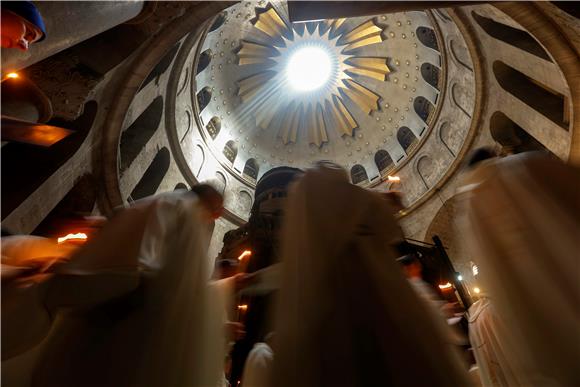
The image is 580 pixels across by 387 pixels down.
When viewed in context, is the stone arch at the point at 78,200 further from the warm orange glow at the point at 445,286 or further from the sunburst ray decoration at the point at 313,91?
the warm orange glow at the point at 445,286

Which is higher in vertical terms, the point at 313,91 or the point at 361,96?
the point at 313,91

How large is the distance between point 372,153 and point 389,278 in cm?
1628

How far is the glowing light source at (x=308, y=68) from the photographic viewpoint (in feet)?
57.1

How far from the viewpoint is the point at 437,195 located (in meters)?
12.6

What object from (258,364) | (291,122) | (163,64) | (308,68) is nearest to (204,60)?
(163,64)

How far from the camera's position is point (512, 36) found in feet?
27.4

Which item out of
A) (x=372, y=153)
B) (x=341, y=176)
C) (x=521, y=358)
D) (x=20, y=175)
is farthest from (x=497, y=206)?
(x=372, y=153)

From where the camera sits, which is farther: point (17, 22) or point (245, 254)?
point (245, 254)

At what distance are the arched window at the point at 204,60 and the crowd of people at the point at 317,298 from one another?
12483 millimetres

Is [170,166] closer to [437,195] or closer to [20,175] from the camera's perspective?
[20,175]

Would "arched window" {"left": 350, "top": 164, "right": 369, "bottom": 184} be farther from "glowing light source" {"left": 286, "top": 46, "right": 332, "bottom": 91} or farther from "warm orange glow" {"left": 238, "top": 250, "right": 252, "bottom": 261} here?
"warm orange glow" {"left": 238, "top": 250, "right": 252, "bottom": 261}

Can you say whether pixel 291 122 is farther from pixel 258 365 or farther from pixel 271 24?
pixel 258 365

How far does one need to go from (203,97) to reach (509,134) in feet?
41.6

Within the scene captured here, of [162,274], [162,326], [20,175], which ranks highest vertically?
[20,175]
